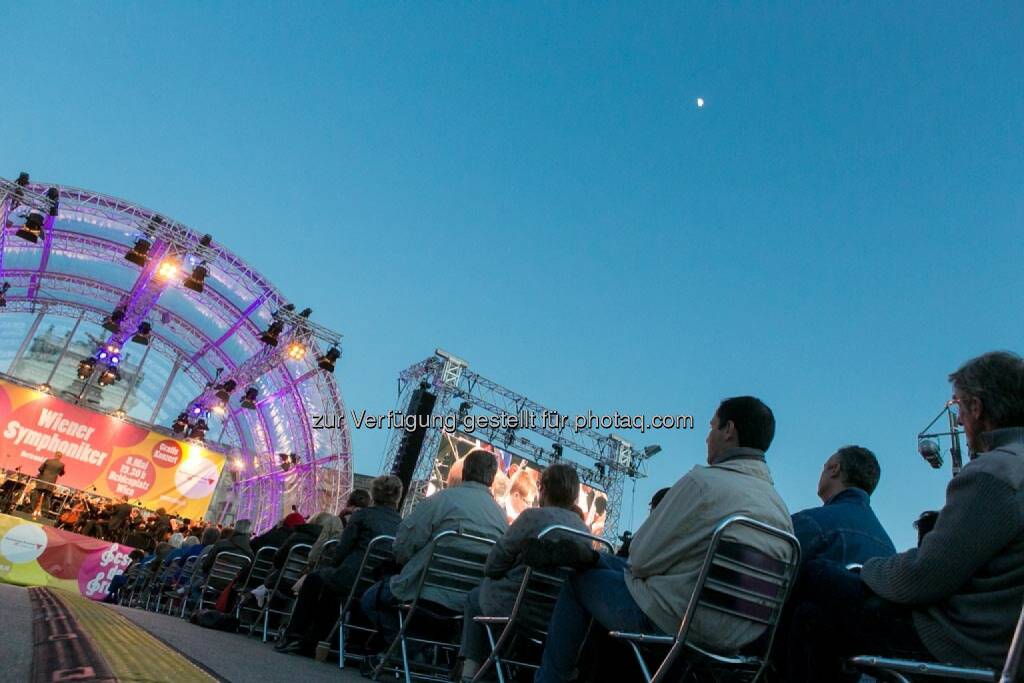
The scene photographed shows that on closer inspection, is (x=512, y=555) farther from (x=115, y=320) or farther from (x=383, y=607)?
(x=115, y=320)

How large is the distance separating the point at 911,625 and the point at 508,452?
1787 cm

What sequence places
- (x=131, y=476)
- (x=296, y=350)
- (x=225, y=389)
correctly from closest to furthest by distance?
(x=296, y=350) → (x=131, y=476) → (x=225, y=389)

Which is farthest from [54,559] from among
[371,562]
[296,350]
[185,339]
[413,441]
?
[371,562]

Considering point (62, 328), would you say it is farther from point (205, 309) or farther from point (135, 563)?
point (135, 563)

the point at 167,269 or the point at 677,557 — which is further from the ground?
the point at 167,269

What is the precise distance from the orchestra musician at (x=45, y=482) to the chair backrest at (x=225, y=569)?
426 inches

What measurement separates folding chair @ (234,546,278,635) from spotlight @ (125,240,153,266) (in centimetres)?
1002

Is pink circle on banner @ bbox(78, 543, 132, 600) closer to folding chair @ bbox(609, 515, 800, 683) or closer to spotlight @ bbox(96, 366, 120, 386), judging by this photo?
spotlight @ bbox(96, 366, 120, 386)

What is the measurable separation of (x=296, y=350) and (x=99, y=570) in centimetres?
620

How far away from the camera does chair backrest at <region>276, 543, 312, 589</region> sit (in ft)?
17.8

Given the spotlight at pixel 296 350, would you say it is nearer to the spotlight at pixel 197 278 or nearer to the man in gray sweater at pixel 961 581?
the spotlight at pixel 197 278

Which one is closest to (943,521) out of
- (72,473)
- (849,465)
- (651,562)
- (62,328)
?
(651,562)

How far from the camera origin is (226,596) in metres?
6.69

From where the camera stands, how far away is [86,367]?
17.5m
